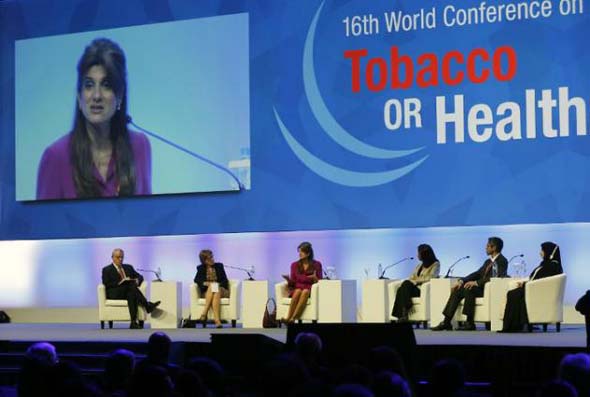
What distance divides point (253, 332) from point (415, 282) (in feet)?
5.44

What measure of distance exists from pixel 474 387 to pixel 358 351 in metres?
0.85

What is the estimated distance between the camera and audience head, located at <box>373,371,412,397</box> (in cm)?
356

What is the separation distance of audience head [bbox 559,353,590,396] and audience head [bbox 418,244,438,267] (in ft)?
20.9

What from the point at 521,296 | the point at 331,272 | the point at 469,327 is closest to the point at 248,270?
the point at 331,272

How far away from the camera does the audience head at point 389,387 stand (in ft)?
11.7

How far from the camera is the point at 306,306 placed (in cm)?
1091

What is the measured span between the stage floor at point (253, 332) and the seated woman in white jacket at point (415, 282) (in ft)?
0.89

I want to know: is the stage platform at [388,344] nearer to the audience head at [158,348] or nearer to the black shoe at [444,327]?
the audience head at [158,348]

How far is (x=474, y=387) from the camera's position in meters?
7.02

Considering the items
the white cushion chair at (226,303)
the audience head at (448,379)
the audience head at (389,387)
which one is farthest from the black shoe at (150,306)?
the audience head at (389,387)

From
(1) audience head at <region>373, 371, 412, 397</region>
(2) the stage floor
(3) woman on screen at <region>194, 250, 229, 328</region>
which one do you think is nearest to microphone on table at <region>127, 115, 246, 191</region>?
(3) woman on screen at <region>194, 250, 229, 328</region>

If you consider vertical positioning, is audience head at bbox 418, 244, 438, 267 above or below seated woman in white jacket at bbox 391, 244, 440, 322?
above

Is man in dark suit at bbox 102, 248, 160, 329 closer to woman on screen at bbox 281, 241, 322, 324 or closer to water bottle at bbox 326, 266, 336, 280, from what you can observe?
woman on screen at bbox 281, 241, 322, 324

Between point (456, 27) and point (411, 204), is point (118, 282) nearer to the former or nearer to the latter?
point (411, 204)
